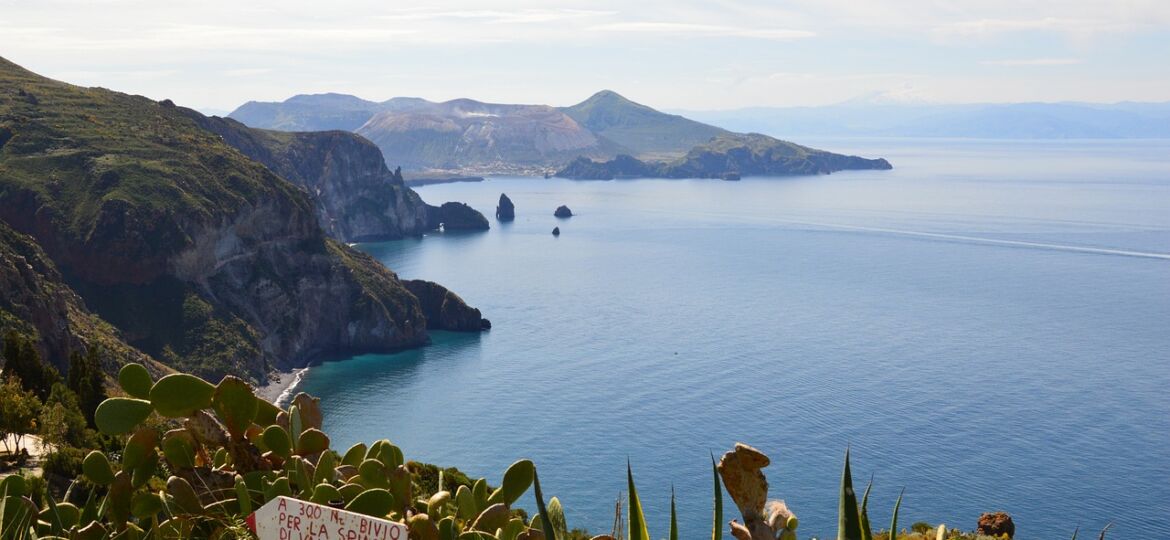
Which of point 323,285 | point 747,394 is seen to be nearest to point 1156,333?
point 747,394

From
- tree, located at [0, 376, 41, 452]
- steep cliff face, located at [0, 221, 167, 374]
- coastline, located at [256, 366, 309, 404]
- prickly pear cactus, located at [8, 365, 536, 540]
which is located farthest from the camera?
coastline, located at [256, 366, 309, 404]

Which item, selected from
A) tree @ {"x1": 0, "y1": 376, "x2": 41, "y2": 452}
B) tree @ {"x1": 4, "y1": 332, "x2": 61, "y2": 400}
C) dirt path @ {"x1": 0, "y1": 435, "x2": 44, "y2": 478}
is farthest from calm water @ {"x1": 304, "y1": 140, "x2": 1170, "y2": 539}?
tree @ {"x1": 0, "y1": 376, "x2": 41, "y2": 452}

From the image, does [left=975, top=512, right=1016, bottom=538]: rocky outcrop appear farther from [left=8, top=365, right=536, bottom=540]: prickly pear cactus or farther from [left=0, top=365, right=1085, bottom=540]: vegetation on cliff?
[left=8, top=365, right=536, bottom=540]: prickly pear cactus

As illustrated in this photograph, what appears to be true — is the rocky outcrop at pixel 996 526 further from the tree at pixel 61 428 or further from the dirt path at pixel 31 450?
the dirt path at pixel 31 450

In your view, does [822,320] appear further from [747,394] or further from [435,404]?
[435,404]

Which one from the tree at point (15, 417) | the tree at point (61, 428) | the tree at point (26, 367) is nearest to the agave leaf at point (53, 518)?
the tree at point (61, 428)

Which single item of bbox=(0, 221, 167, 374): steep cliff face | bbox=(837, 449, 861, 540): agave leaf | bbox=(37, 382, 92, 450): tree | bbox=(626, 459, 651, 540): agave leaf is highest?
bbox=(837, 449, 861, 540): agave leaf
